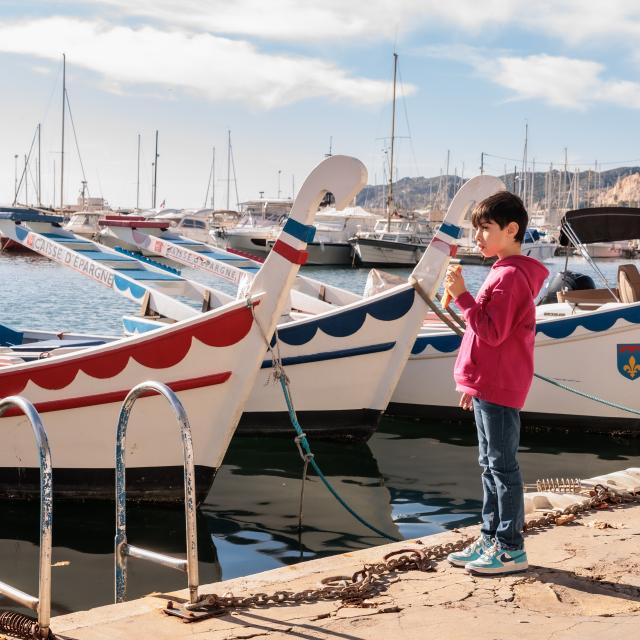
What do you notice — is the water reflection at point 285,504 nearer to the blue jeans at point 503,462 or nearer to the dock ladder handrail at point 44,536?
the blue jeans at point 503,462

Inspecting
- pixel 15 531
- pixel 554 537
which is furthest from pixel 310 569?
pixel 15 531

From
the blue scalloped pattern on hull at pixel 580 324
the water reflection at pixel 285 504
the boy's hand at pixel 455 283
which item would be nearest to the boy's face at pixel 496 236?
the boy's hand at pixel 455 283

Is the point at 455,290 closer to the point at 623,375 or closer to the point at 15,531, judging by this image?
the point at 15,531

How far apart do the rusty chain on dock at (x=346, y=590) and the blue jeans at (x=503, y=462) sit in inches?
16.0

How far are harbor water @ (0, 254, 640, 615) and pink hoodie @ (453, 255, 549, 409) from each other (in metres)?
2.60

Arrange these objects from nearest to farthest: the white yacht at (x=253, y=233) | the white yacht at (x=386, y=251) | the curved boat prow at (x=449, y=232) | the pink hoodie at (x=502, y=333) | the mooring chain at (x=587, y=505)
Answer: the pink hoodie at (x=502, y=333), the mooring chain at (x=587, y=505), the curved boat prow at (x=449, y=232), the white yacht at (x=386, y=251), the white yacht at (x=253, y=233)

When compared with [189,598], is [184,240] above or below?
above

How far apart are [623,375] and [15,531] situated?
638 cm

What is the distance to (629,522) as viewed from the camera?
527 cm

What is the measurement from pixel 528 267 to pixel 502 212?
267 mm

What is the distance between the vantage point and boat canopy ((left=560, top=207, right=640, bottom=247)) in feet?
39.2

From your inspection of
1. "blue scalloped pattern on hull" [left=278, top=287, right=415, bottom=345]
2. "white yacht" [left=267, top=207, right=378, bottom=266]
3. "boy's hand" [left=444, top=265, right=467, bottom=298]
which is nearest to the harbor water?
"blue scalloped pattern on hull" [left=278, top=287, right=415, bottom=345]

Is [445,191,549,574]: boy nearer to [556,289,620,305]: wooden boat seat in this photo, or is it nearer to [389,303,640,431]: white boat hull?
[389,303,640,431]: white boat hull

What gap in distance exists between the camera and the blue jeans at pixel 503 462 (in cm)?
431
